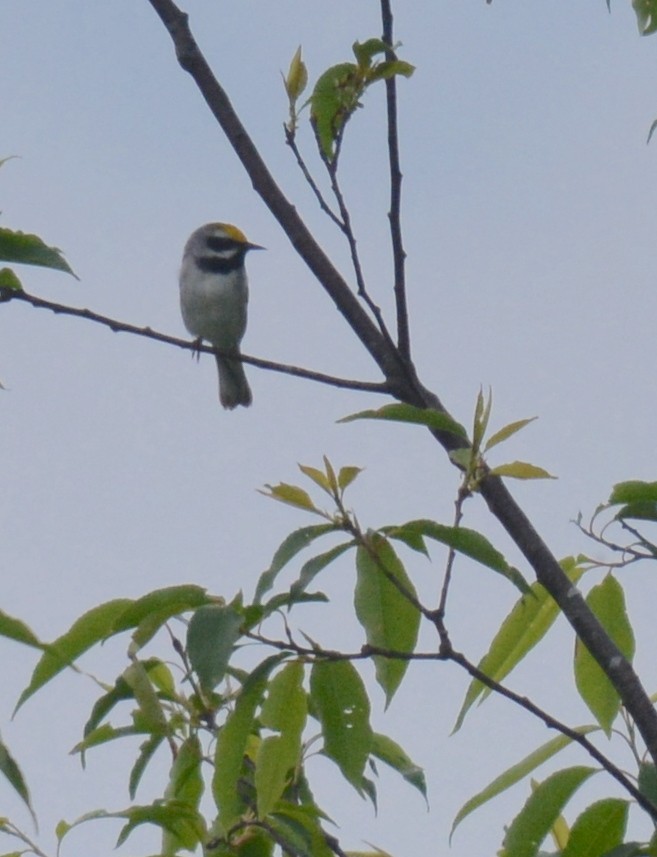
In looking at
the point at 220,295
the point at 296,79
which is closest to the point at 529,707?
the point at 296,79

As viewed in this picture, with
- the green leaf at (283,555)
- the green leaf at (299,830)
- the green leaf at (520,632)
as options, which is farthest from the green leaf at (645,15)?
the green leaf at (299,830)

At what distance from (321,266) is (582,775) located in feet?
3.94

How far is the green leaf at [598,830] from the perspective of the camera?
6.68ft

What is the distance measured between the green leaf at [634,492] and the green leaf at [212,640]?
66cm

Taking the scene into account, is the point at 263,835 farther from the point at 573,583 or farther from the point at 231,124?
the point at 231,124

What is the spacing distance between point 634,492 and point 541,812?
1.81ft

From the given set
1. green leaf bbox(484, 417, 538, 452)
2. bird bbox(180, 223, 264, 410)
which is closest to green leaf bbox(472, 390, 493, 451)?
green leaf bbox(484, 417, 538, 452)

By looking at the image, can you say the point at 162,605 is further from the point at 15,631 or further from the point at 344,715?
the point at 15,631

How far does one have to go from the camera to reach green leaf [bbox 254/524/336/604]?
6.38ft

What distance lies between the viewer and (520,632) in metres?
2.34

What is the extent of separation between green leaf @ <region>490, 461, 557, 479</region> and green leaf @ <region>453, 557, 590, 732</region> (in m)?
0.39

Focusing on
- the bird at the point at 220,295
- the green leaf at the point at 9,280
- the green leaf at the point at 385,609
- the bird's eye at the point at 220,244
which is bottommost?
the green leaf at the point at 385,609

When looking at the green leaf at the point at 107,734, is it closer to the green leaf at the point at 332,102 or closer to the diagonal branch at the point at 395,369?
the diagonal branch at the point at 395,369

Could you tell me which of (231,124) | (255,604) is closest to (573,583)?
(255,604)
